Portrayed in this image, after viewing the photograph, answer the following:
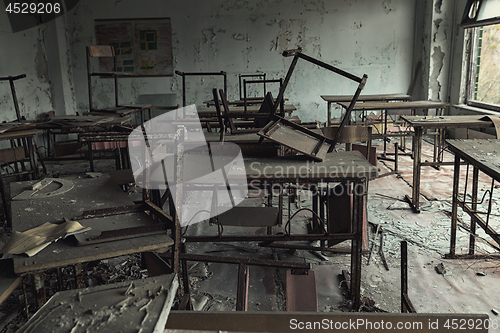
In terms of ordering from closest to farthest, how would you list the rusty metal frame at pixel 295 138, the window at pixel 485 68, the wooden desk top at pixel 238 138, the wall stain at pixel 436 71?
1. the rusty metal frame at pixel 295 138
2. the wooden desk top at pixel 238 138
3. the window at pixel 485 68
4. the wall stain at pixel 436 71

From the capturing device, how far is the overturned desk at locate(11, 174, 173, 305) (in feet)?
4.66

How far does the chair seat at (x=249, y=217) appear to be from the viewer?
2480 millimetres

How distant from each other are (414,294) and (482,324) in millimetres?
1279

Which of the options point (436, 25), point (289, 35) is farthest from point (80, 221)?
point (436, 25)

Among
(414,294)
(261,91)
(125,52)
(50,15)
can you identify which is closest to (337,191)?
(414,294)

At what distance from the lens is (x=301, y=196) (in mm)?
4211

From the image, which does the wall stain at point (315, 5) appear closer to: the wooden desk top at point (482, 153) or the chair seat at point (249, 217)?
the wooden desk top at point (482, 153)

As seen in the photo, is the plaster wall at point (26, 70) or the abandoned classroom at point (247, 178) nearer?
the abandoned classroom at point (247, 178)

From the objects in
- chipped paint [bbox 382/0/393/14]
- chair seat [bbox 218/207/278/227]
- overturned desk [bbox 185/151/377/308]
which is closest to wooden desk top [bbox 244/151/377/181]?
overturned desk [bbox 185/151/377/308]

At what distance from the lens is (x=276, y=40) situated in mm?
7789

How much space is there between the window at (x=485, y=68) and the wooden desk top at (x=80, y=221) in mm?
6134

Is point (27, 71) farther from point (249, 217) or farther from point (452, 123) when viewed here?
point (452, 123)

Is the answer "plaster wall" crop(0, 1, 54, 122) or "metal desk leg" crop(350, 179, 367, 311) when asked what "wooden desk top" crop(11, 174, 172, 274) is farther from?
"plaster wall" crop(0, 1, 54, 122)

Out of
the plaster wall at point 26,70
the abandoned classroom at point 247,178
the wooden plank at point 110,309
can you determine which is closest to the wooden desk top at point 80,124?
the abandoned classroom at point 247,178
